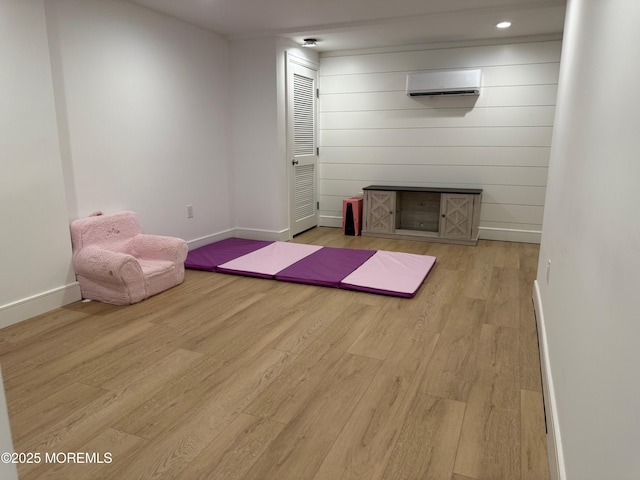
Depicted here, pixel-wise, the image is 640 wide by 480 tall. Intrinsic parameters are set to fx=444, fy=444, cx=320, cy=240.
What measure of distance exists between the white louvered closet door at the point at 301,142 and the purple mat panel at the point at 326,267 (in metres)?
1.02

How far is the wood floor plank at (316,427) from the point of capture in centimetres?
171

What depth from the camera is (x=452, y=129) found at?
5.40 meters

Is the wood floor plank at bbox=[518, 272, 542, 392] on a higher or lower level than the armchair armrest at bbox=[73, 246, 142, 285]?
lower

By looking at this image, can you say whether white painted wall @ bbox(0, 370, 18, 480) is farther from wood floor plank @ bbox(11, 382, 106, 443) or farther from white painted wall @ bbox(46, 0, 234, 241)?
A: white painted wall @ bbox(46, 0, 234, 241)

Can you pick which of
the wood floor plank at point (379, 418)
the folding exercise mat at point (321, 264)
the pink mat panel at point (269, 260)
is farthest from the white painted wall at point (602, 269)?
the pink mat panel at point (269, 260)

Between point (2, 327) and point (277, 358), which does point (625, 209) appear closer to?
point (277, 358)

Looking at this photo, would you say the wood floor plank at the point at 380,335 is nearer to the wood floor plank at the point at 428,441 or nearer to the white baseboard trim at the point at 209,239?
the wood floor plank at the point at 428,441

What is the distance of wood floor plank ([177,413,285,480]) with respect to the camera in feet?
5.53

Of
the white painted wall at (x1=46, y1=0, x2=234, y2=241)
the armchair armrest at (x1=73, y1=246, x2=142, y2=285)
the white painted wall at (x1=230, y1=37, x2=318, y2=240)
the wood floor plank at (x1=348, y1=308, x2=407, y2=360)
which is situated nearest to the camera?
the wood floor plank at (x1=348, y1=308, x2=407, y2=360)

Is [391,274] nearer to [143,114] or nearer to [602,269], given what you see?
[143,114]

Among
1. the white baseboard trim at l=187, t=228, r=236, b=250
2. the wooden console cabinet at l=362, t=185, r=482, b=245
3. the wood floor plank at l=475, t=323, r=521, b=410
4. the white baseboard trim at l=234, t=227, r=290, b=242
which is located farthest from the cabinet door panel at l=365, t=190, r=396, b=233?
the wood floor plank at l=475, t=323, r=521, b=410

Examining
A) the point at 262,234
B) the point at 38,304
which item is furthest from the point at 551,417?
the point at 262,234

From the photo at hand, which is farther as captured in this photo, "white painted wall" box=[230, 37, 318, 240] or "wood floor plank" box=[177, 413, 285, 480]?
"white painted wall" box=[230, 37, 318, 240]

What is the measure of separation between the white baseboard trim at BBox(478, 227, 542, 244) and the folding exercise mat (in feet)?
4.30
